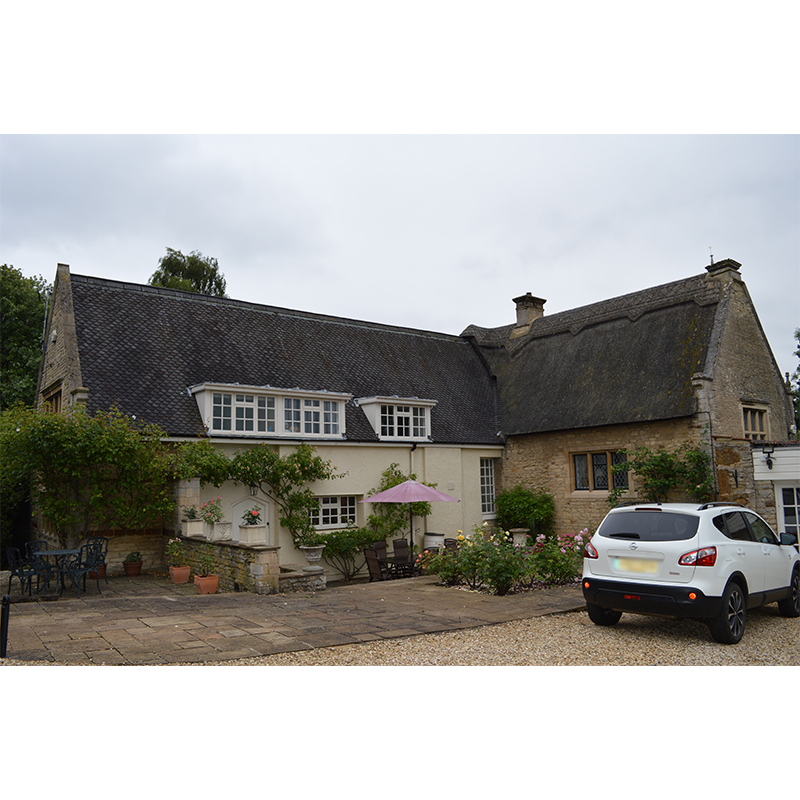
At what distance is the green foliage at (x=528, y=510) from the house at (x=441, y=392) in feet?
1.16

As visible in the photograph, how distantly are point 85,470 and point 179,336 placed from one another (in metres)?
5.57

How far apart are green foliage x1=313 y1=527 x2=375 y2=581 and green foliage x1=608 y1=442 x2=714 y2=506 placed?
7.30 metres

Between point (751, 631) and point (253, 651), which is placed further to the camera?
point (751, 631)

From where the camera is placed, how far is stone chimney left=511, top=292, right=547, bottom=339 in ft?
83.3

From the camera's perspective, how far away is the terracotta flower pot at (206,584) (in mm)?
12633

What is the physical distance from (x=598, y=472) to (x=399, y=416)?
6.45m

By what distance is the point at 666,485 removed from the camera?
17812 millimetres

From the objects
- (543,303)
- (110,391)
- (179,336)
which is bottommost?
(110,391)

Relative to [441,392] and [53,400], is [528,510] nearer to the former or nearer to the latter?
[441,392]

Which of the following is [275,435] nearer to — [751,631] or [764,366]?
[751,631]

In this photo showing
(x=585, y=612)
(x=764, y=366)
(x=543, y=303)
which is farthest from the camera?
(x=543, y=303)

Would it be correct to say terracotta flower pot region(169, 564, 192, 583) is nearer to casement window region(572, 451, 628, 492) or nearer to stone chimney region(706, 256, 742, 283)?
casement window region(572, 451, 628, 492)

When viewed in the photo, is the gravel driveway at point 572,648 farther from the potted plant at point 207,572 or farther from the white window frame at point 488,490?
the white window frame at point 488,490

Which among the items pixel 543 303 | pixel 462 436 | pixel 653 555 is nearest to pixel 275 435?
pixel 462 436
